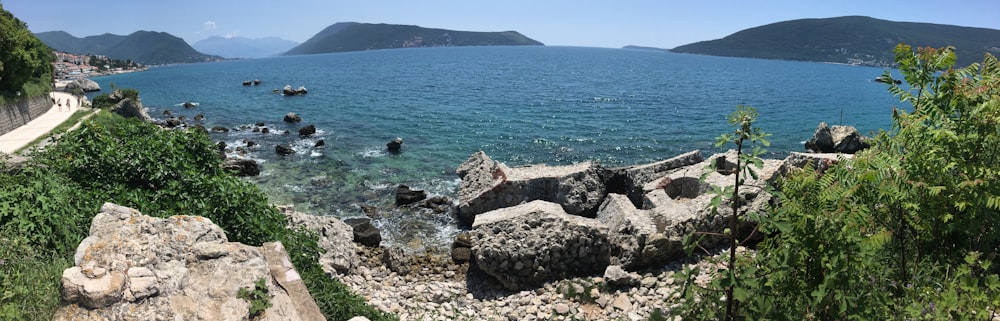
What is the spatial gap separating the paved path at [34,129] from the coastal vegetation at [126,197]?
24163 mm

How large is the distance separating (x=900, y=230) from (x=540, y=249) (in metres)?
11.1

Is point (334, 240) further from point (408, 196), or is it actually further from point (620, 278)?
point (620, 278)

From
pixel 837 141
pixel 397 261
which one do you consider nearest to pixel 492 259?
pixel 397 261

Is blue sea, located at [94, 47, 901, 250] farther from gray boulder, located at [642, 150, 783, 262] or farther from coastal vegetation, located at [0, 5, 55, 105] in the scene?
coastal vegetation, located at [0, 5, 55, 105]

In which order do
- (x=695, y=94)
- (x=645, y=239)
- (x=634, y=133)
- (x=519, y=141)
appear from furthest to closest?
(x=695, y=94), (x=634, y=133), (x=519, y=141), (x=645, y=239)

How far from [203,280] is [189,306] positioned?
64 cm

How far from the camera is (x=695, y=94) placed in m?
84.8

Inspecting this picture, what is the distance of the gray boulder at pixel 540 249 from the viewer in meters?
16.7

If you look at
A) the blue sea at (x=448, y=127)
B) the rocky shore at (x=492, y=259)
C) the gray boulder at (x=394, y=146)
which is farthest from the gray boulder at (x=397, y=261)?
the gray boulder at (x=394, y=146)

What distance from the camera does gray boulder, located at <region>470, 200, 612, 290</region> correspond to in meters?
16.7

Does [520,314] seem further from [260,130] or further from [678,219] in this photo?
[260,130]

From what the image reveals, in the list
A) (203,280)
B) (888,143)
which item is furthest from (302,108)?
(888,143)

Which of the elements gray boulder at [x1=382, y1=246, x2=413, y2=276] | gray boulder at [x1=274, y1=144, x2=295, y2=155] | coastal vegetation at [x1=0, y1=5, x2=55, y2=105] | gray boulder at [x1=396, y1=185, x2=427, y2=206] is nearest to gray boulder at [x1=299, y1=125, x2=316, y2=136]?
gray boulder at [x1=274, y1=144, x2=295, y2=155]

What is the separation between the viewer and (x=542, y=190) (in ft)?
76.3
